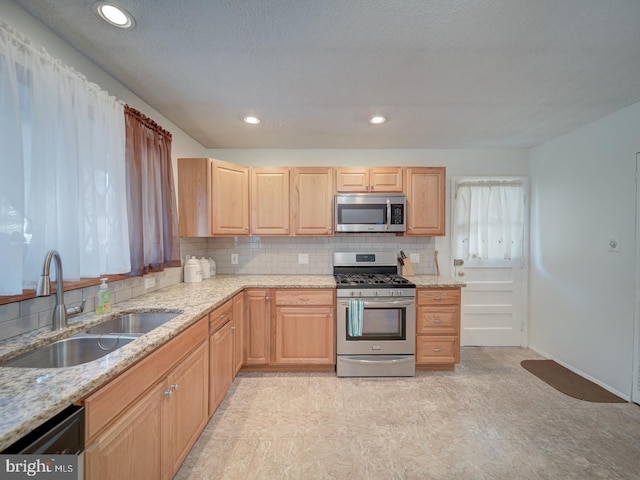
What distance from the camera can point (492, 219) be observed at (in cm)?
339

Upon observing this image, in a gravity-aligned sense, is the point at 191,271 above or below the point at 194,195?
below

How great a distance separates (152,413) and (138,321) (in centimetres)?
75

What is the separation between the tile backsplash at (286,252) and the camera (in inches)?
133

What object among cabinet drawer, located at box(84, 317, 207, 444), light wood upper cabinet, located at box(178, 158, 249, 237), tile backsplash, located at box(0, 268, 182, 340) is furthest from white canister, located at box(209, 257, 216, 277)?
cabinet drawer, located at box(84, 317, 207, 444)

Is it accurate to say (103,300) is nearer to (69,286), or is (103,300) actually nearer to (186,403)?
(69,286)

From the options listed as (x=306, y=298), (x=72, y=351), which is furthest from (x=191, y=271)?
(x=72, y=351)

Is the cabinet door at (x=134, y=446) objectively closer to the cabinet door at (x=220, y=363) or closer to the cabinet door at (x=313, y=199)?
the cabinet door at (x=220, y=363)

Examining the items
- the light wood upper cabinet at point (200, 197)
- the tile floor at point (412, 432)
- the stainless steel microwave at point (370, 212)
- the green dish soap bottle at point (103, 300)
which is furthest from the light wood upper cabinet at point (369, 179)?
the green dish soap bottle at point (103, 300)

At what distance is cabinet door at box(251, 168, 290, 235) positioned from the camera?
3078mm

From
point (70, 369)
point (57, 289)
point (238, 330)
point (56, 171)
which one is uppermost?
point (56, 171)

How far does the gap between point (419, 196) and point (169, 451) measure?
10.0ft

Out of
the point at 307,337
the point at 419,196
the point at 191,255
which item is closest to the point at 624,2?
the point at 419,196

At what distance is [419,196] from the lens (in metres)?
3.08

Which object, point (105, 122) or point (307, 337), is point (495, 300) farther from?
point (105, 122)
